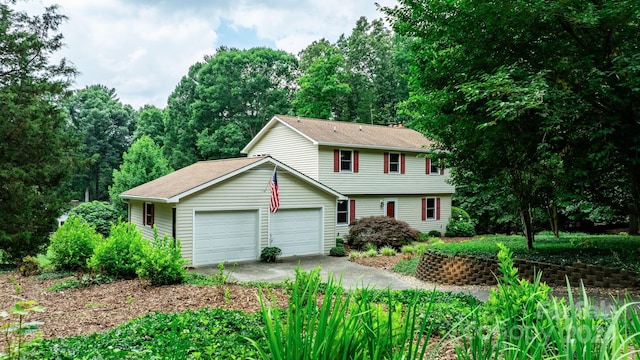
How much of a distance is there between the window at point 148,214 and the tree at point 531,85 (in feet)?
36.5

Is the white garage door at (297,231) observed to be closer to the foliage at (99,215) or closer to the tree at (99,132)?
the foliage at (99,215)

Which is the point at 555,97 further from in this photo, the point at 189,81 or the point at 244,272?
the point at 189,81

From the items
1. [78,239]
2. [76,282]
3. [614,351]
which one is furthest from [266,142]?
[614,351]

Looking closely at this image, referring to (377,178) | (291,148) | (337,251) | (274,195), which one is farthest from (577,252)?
(291,148)

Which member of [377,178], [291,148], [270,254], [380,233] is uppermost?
[291,148]

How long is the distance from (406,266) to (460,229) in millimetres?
11339

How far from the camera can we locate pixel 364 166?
21641 millimetres

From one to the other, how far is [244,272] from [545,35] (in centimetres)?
1056

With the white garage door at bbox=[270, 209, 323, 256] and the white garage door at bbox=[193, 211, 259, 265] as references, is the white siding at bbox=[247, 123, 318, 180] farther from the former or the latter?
the white garage door at bbox=[193, 211, 259, 265]

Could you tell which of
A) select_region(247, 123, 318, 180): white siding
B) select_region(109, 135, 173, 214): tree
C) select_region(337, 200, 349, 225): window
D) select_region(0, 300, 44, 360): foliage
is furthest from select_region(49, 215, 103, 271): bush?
select_region(109, 135, 173, 214): tree

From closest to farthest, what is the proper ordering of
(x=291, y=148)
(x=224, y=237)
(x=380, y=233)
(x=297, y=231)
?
(x=224, y=237)
(x=297, y=231)
(x=380, y=233)
(x=291, y=148)

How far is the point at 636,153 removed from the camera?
8898mm

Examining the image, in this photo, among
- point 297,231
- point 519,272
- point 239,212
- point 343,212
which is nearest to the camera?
point 519,272

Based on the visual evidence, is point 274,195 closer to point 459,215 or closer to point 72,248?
point 72,248
